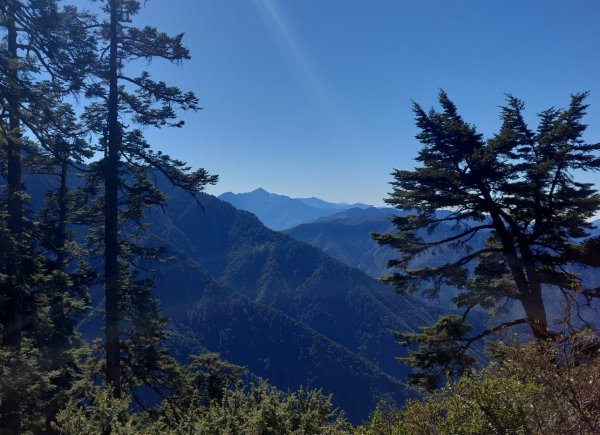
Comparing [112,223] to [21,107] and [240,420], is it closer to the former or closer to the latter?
[21,107]

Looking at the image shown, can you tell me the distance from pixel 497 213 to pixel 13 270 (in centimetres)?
1353

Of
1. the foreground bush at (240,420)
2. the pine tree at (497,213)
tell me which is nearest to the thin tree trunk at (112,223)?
the foreground bush at (240,420)

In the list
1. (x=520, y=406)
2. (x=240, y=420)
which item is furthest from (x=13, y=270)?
(x=520, y=406)

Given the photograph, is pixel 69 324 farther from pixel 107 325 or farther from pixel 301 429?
pixel 301 429

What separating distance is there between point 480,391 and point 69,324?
15554mm

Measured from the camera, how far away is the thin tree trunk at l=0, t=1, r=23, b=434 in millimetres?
9102

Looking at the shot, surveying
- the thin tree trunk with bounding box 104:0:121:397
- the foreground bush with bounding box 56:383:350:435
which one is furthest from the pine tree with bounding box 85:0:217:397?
the foreground bush with bounding box 56:383:350:435

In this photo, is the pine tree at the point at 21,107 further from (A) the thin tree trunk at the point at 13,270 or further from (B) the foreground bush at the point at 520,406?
(B) the foreground bush at the point at 520,406

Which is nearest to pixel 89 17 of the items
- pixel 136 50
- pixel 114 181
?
pixel 136 50

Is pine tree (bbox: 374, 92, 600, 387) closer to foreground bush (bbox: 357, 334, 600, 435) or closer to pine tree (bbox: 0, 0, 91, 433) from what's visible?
foreground bush (bbox: 357, 334, 600, 435)

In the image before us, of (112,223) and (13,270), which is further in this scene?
(112,223)

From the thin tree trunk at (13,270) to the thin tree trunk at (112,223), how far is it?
6.92 ft

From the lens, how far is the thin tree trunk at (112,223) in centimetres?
1121

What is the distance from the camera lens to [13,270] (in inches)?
380
